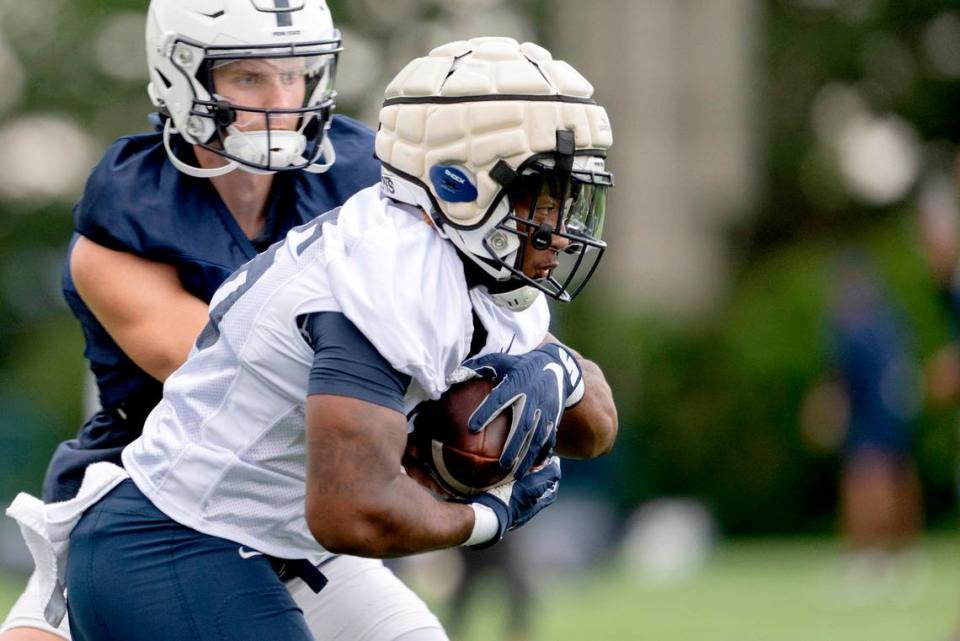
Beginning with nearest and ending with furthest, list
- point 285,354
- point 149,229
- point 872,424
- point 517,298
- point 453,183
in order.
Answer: point 285,354
point 453,183
point 517,298
point 149,229
point 872,424

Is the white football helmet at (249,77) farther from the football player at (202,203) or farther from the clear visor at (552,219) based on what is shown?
the clear visor at (552,219)

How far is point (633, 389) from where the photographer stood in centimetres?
1561

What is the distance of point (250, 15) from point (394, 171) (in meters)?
0.89

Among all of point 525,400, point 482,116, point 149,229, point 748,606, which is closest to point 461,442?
point 525,400

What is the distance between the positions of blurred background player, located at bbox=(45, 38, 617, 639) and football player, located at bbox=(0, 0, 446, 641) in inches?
15.6

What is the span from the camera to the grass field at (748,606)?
8805 mm

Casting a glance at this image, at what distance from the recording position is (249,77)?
397 cm

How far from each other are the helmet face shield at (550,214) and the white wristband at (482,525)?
0.41 m

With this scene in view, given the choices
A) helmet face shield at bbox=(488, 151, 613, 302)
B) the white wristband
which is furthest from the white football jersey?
the white wristband

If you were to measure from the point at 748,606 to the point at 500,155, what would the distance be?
A: 288 inches

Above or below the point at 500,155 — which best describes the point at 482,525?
below

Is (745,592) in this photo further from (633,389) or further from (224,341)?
(224,341)

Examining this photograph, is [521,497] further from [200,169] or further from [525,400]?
[200,169]

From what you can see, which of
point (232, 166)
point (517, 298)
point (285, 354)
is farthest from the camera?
point (232, 166)
